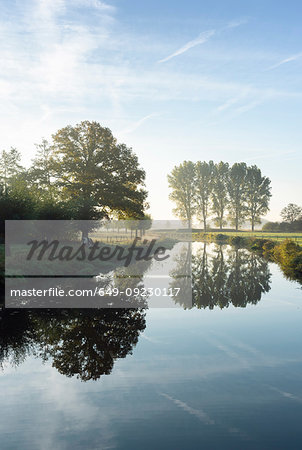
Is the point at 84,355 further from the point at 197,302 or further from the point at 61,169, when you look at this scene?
the point at 61,169

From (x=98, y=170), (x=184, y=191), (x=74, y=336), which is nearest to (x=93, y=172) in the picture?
(x=98, y=170)

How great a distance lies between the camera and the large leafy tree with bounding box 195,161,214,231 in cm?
12019

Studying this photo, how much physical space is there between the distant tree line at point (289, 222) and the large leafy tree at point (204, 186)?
853 inches

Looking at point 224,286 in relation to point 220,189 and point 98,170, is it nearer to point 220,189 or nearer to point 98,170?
point 98,170

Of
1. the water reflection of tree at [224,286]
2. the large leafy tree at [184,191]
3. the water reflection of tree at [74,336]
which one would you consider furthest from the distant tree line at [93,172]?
the large leafy tree at [184,191]

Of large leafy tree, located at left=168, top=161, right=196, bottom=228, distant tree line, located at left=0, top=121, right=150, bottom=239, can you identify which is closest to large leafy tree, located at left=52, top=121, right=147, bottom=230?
distant tree line, located at left=0, top=121, right=150, bottom=239

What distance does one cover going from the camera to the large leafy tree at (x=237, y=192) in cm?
12119

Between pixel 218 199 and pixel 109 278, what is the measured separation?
3948 inches

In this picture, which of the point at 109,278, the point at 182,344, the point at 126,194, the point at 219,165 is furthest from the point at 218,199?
the point at 182,344

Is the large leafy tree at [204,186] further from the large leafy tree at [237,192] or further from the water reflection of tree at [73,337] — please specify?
the water reflection of tree at [73,337]

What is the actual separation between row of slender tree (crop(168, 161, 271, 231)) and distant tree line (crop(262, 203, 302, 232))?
24.0ft

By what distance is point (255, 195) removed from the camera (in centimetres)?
12206

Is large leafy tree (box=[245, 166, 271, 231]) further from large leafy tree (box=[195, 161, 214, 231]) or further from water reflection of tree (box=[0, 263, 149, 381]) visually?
water reflection of tree (box=[0, 263, 149, 381])

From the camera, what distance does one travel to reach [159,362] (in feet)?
33.8
